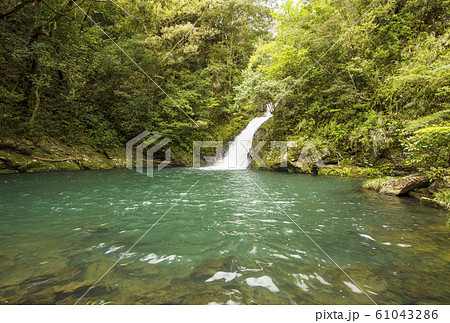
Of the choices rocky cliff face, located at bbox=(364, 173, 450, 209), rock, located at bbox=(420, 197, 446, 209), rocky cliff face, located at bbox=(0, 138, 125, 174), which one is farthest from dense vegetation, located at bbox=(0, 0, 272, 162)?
rock, located at bbox=(420, 197, 446, 209)

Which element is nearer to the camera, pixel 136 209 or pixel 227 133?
pixel 136 209

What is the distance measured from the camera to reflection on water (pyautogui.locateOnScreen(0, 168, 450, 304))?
6.77 feet

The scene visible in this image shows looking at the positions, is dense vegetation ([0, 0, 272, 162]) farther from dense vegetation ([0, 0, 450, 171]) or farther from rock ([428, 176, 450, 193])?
rock ([428, 176, 450, 193])

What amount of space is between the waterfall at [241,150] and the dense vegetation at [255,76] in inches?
65.9

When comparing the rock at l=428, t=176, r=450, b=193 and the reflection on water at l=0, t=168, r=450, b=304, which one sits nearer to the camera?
the reflection on water at l=0, t=168, r=450, b=304

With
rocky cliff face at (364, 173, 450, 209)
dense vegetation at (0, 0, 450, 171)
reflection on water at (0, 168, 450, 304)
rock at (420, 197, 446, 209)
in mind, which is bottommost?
reflection on water at (0, 168, 450, 304)

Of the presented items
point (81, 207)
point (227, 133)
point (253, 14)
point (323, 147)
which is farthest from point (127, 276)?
Result: point (253, 14)

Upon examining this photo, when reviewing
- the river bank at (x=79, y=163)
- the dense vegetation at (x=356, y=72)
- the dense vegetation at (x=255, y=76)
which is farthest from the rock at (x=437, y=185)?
the dense vegetation at (x=356, y=72)

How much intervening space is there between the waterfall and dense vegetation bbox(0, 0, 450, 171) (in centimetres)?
167

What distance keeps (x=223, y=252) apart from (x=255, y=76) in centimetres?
1354

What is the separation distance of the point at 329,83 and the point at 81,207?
15238 mm

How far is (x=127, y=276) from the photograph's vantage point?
2354 millimetres

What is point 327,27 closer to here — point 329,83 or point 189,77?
point 329,83

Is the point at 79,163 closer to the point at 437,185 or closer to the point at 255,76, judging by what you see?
the point at 255,76
